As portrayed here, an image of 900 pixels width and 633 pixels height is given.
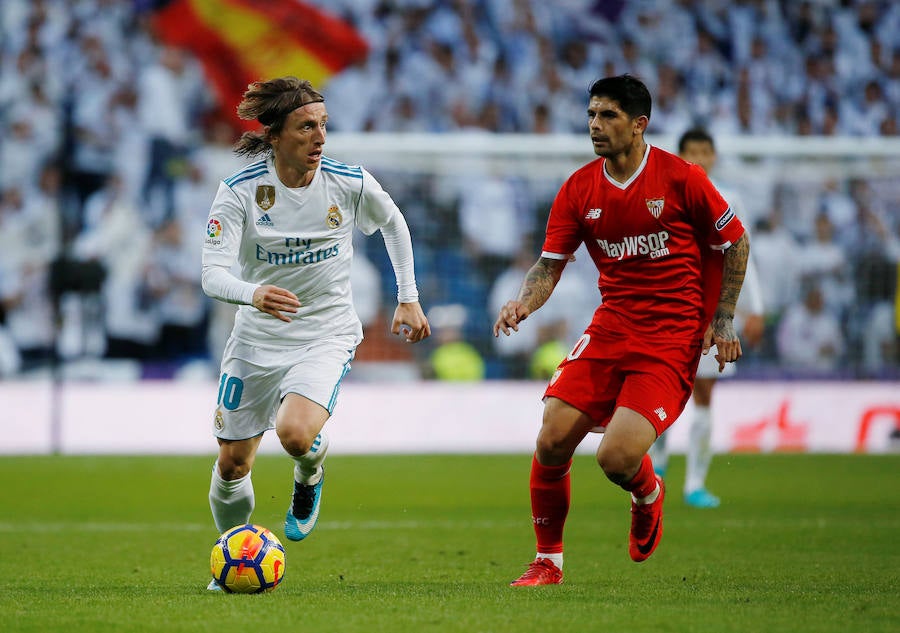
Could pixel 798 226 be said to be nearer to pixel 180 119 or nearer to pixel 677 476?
pixel 677 476

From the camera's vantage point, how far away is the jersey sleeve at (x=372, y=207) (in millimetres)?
6848

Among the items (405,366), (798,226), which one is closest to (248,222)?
(405,366)

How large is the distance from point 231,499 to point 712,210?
8.82ft

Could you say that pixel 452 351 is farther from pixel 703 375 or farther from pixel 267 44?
pixel 703 375

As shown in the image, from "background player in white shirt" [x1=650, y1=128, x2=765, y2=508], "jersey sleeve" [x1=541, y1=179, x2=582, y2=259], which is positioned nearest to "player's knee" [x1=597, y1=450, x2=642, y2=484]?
"jersey sleeve" [x1=541, y1=179, x2=582, y2=259]

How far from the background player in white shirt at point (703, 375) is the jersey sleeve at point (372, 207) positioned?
346 cm

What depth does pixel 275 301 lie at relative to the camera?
593 centimetres

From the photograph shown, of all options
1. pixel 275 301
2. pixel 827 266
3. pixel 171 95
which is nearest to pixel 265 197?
pixel 275 301

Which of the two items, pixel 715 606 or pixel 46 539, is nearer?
pixel 715 606

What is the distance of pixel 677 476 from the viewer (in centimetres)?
A: 1220

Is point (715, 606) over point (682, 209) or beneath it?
beneath

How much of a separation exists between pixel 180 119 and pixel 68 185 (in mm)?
3759

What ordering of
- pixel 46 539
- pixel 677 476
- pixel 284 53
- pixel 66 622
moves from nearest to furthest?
pixel 66 622
pixel 46 539
pixel 677 476
pixel 284 53

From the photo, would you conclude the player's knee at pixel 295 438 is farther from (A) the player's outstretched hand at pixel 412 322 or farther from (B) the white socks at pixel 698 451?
(B) the white socks at pixel 698 451
